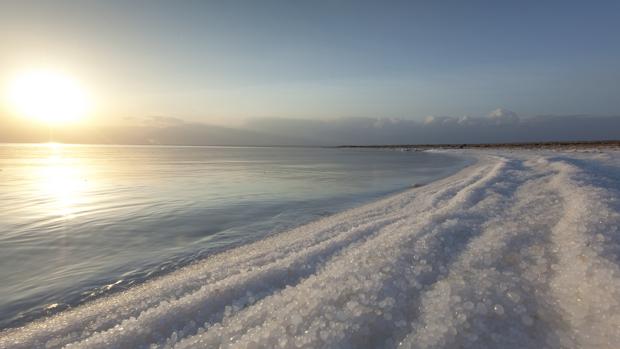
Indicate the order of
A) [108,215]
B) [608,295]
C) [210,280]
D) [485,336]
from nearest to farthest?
[485,336]
[608,295]
[210,280]
[108,215]

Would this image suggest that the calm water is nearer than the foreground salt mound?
No

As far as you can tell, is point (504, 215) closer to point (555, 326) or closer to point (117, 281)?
point (555, 326)

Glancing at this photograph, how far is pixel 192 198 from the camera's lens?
38.3 ft

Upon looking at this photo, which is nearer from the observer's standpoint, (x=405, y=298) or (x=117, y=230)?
(x=405, y=298)

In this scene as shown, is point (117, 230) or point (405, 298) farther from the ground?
point (405, 298)

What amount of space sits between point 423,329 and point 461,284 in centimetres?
80

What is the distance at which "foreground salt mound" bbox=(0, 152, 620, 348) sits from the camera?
81.0 inches

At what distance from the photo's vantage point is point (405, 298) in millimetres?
2500

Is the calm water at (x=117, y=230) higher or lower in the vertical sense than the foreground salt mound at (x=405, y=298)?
lower

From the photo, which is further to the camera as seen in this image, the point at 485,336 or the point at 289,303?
the point at 289,303

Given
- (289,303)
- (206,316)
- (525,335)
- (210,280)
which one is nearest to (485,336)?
(525,335)

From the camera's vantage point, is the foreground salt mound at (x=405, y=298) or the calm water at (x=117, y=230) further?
the calm water at (x=117, y=230)

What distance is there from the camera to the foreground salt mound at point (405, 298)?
2057 millimetres

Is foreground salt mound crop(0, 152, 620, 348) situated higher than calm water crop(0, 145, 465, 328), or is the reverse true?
foreground salt mound crop(0, 152, 620, 348)
